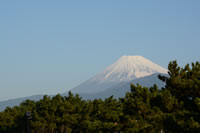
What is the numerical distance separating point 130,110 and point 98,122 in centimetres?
740

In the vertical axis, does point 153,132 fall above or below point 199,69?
below

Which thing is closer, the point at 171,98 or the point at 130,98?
the point at 171,98

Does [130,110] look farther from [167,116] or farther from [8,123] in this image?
[8,123]

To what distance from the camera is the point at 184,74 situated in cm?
5647

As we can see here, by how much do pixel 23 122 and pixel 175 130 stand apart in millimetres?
73704

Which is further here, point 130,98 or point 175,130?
point 130,98

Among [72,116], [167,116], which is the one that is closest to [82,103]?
[72,116]

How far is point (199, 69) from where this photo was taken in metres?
54.8

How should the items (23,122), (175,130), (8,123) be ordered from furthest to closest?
(8,123), (23,122), (175,130)

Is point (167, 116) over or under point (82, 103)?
under

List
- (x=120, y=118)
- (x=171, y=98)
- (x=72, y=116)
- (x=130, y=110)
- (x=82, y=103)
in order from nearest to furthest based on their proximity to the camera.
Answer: (x=171, y=98) < (x=130, y=110) < (x=120, y=118) < (x=72, y=116) < (x=82, y=103)

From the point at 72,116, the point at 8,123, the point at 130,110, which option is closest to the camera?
the point at 130,110

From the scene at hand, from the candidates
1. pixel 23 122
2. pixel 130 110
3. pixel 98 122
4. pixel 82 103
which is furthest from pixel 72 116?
pixel 130 110

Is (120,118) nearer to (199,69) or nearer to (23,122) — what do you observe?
(199,69)
